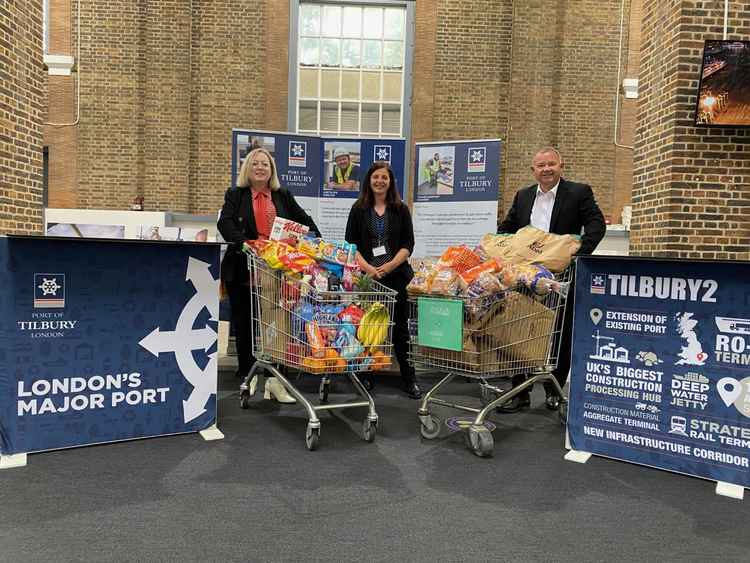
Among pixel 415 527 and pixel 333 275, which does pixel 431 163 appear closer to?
pixel 333 275

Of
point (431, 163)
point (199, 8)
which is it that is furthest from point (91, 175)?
point (431, 163)

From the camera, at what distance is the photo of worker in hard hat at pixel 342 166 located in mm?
6617

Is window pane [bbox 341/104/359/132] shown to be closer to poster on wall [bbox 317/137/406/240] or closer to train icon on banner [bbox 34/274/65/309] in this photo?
poster on wall [bbox 317/137/406/240]

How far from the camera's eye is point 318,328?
3195mm

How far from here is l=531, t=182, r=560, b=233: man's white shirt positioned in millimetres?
3969

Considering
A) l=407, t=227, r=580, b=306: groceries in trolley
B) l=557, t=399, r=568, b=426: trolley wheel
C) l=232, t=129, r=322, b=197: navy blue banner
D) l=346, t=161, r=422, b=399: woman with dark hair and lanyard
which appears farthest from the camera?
l=232, t=129, r=322, b=197: navy blue banner

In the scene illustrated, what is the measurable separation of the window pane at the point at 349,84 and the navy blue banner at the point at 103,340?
7379mm

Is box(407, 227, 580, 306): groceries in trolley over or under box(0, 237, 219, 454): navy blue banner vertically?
over

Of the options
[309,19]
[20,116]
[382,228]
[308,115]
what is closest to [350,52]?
[309,19]

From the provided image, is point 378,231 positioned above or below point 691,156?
below

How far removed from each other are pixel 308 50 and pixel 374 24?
128cm

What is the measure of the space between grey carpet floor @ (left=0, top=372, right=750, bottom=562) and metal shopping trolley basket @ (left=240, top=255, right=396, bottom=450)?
1.52 feet

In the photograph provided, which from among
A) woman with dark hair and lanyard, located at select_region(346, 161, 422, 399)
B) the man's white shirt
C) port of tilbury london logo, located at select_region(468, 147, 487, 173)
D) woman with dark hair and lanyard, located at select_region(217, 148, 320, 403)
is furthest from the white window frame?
the man's white shirt

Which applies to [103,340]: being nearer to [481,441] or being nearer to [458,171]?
[481,441]
